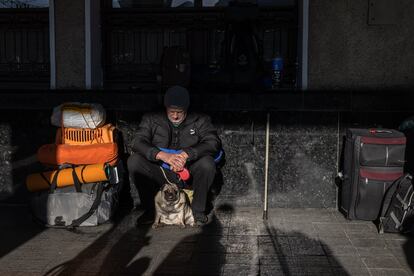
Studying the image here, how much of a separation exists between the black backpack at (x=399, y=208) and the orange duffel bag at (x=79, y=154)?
276cm

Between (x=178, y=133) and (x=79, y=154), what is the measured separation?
1.03 m

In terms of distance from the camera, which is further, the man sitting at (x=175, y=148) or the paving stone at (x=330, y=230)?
the man sitting at (x=175, y=148)

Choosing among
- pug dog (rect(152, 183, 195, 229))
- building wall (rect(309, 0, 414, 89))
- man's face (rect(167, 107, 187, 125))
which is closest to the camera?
pug dog (rect(152, 183, 195, 229))

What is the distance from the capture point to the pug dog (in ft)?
17.7

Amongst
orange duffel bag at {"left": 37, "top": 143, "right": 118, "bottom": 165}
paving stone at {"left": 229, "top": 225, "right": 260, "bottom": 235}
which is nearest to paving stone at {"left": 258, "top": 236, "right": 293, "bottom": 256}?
paving stone at {"left": 229, "top": 225, "right": 260, "bottom": 235}

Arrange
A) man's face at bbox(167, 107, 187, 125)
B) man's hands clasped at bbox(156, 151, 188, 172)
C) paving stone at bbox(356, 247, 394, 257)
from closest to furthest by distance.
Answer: paving stone at bbox(356, 247, 394, 257)
man's hands clasped at bbox(156, 151, 188, 172)
man's face at bbox(167, 107, 187, 125)

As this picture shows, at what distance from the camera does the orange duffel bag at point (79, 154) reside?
5.71m

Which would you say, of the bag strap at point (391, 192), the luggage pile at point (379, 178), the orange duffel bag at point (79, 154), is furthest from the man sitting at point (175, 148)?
the bag strap at point (391, 192)

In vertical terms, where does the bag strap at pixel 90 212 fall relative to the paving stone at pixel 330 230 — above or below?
above

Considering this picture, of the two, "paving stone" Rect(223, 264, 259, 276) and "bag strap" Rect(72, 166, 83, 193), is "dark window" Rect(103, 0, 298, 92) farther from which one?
"paving stone" Rect(223, 264, 259, 276)

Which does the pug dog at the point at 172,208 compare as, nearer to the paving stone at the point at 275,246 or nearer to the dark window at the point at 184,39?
the paving stone at the point at 275,246

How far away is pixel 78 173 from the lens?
18.3ft

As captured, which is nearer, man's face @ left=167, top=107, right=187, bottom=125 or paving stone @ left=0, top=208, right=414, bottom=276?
paving stone @ left=0, top=208, right=414, bottom=276

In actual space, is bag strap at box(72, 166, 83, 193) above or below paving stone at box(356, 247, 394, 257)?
above
